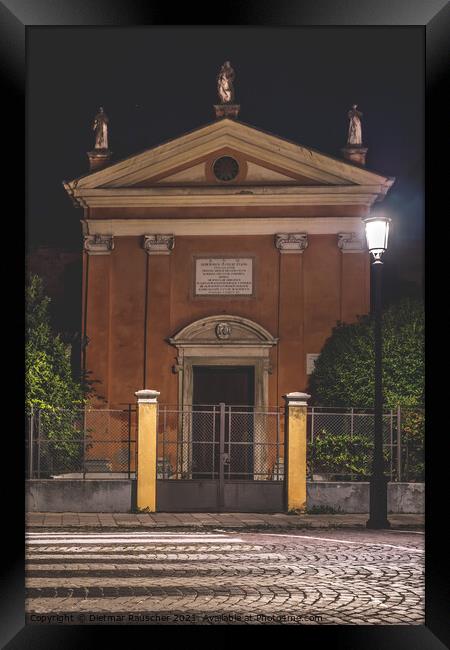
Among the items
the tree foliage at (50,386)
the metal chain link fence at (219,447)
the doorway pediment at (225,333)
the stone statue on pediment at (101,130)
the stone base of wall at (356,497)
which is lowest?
the stone base of wall at (356,497)

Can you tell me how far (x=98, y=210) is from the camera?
1360cm

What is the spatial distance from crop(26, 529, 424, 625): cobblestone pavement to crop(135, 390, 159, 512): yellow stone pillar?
1866 millimetres

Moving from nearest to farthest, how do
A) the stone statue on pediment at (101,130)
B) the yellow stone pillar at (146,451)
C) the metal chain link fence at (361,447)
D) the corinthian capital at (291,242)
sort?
the yellow stone pillar at (146,451) → the metal chain link fence at (361,447) → the stone statue on pediment at (101,130) → the corinthian capital at (291,242)

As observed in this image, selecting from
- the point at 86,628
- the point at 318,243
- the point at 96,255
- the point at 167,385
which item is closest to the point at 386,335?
the point at 318,243

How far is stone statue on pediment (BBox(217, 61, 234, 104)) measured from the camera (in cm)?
1052

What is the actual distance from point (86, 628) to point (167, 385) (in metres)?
8.31

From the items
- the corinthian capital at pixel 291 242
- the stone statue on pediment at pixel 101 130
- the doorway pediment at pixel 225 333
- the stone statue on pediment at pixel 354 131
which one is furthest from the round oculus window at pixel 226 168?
the doorway pediment at pixel 225 333

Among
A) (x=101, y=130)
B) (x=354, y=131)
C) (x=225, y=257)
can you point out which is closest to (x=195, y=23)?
(x=225, y=257)

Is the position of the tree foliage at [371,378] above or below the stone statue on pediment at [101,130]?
below

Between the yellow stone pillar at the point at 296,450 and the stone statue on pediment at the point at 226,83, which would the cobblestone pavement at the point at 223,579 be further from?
the stone statue on pediment at the point at 226,83

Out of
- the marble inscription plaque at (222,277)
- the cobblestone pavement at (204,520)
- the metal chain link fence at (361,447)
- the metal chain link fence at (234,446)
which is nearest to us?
the cobblestone pavement at (204,520)

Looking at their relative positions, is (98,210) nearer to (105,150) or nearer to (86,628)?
(105,150)

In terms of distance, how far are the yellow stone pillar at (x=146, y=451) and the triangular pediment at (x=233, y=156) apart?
3.83 m

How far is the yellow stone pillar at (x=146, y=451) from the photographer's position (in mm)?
10688
